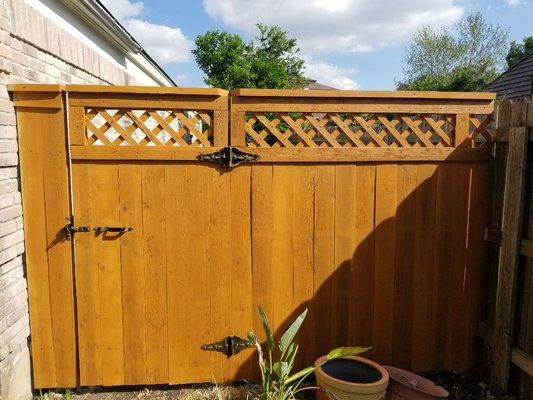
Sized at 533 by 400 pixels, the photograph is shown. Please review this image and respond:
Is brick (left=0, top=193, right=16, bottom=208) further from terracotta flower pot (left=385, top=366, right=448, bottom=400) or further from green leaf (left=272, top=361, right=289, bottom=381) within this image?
terracotta flower pot (left=385, top=366, right=448, bottom=400)

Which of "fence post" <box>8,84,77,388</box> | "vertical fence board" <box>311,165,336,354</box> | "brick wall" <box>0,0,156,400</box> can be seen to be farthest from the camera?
"vertical fence board" <box>311,165,336,354</box>

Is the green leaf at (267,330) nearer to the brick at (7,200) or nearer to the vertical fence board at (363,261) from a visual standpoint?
the vertical fence board at (363,261)

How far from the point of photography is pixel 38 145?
267cm

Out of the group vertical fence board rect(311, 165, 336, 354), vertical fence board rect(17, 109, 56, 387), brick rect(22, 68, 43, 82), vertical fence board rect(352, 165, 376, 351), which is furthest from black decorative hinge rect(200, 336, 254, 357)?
brick rect(22, 68, 43, 82)

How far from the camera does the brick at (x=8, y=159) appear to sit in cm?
246

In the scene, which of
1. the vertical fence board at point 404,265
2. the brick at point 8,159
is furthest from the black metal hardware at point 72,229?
the vertical fence board at point 404,265

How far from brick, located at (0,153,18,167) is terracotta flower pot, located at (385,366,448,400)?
2.67 m

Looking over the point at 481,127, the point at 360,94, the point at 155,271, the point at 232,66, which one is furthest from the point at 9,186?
the point at 232,66

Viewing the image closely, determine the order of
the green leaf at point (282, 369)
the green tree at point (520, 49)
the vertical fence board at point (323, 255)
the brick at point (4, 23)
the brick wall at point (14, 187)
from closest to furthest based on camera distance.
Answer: the brick at point (4, 23) → the brick wall at point (14, 187) → the green leaf at point (282, 369) → the vertical fence board at point (323, 255) → the green tree at point (520, 49)

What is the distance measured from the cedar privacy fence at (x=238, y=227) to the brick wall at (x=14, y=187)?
0.09 meters

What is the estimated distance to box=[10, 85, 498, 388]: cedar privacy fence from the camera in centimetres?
273

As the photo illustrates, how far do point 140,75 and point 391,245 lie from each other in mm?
5418

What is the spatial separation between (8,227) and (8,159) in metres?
0.40

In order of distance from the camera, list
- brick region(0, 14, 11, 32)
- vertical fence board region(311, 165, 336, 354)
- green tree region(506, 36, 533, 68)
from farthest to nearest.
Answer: green tree region(506, 36, 533, 68)
vertical fence board region(311, 165, 336, 354)
brick region(0, 14, 11, 32)
